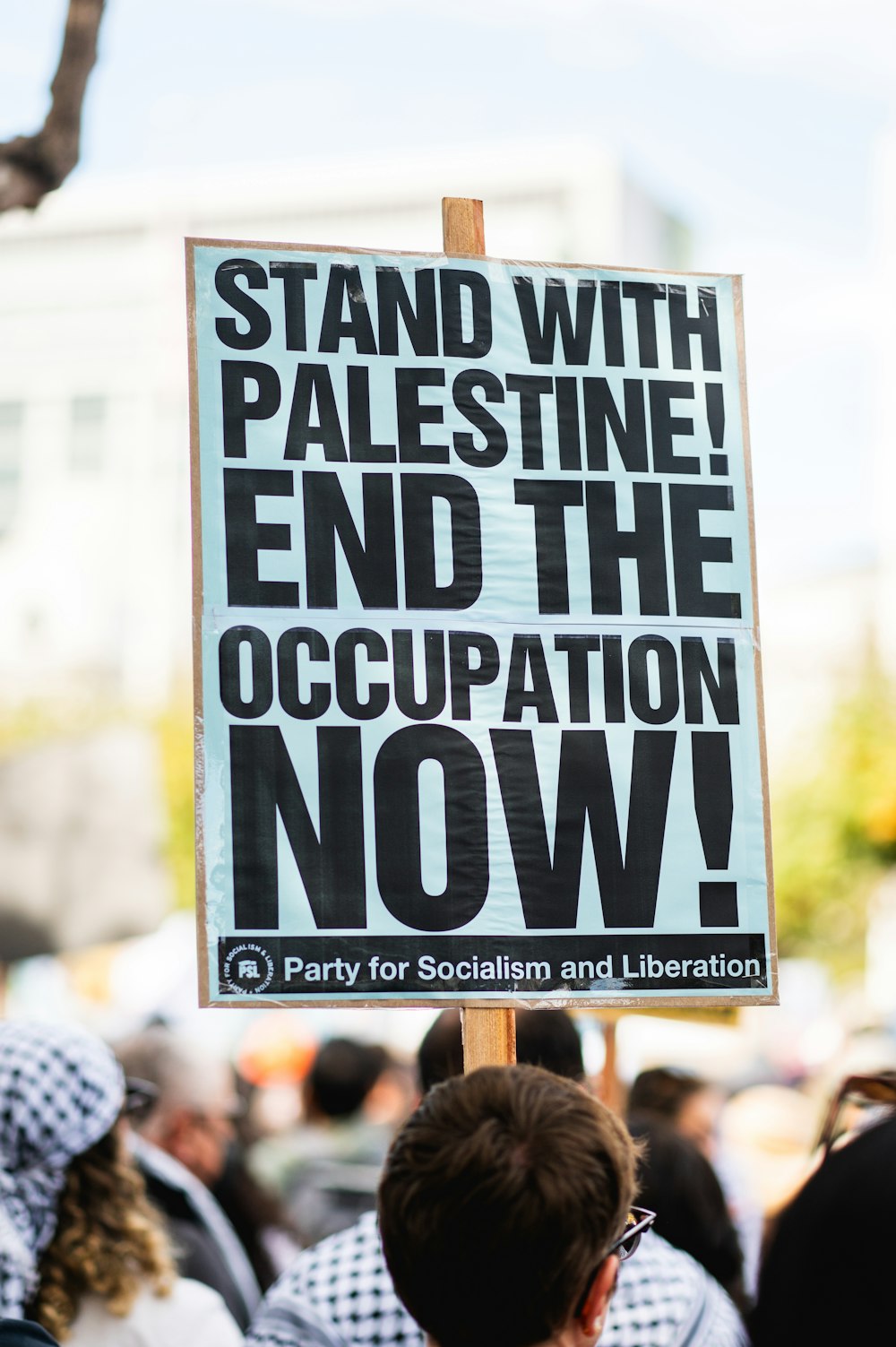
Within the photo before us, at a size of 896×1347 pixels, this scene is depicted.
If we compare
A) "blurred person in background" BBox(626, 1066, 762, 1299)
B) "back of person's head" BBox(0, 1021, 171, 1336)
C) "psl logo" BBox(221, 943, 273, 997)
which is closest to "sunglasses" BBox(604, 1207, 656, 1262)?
"psl logo" BBox(221, 943, 273, 997)

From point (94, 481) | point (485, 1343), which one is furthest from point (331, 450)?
point (94, 481)

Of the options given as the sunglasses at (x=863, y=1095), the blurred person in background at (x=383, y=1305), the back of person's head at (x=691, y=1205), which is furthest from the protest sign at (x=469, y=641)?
the back of person's head at (x=691, y=1205)

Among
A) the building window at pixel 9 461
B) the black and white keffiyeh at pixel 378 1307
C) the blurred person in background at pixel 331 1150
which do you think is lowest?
the blurred person in background at pixel 331 1150

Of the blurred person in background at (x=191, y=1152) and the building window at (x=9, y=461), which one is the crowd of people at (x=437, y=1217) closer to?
the blurred person in background at (x=191, y=1152)

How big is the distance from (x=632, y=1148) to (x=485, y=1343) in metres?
0.29

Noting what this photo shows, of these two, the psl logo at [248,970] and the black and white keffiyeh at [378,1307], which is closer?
the black and white keffiyeh at [378,1307]

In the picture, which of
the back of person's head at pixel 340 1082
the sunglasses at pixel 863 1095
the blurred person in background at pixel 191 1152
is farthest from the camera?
the back of person's head at pixel 340 1082

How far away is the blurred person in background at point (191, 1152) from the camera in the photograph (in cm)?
416

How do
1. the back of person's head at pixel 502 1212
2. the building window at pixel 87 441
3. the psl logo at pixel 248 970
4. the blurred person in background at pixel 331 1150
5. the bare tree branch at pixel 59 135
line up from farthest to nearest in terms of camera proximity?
the building window at pixel 87 441
the blurred person in background at pixel 331 1150
the bare tree branch at pixel 59 135
the psl logo at pixel 248 970
the back of person's head at pixel 502 1212

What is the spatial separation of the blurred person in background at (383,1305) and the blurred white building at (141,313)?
80.4 meters

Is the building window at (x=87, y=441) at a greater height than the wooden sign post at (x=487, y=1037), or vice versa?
the building window at (x=87, y=441)

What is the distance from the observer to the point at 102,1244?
3.17 metres

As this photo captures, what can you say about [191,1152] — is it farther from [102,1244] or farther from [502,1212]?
[502,1212]

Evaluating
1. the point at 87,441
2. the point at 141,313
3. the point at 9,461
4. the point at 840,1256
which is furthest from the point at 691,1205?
the point at 141,313
